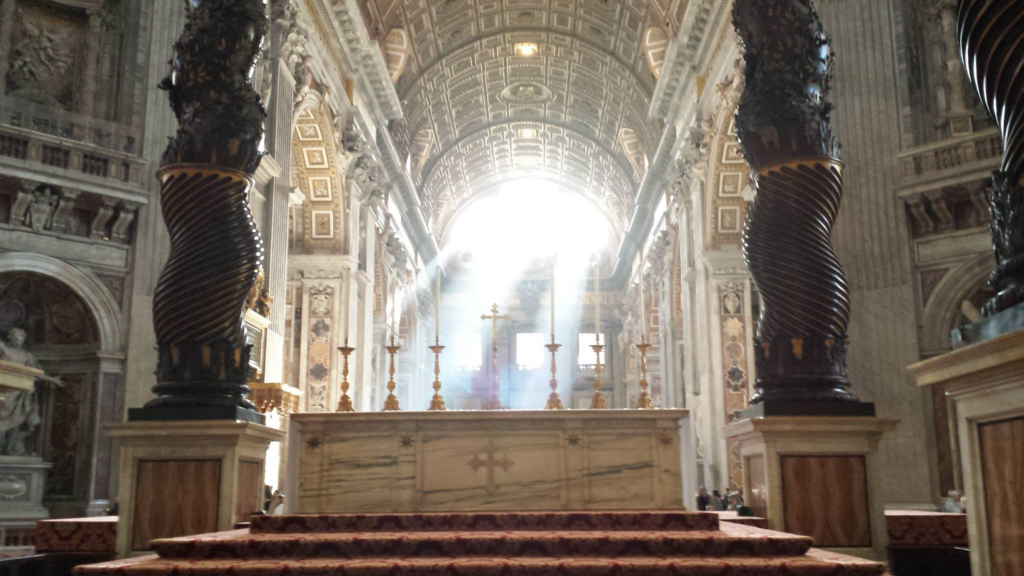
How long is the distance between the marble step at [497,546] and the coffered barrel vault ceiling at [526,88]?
1615 cm

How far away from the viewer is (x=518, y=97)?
1208 inches

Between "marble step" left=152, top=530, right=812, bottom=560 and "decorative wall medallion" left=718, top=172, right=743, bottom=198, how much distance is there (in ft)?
45.7

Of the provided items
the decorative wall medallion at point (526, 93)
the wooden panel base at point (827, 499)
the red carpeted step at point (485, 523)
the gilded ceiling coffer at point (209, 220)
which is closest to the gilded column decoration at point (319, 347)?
the gilded ceiling coffer at point (209, 220)

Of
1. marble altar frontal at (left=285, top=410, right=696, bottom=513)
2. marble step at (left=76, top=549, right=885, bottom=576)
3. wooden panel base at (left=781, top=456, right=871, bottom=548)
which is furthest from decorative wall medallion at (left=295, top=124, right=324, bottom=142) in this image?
marble step at (left=76, top=549, right=885, bottom=576)

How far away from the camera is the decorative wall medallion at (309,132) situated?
57.8 ft

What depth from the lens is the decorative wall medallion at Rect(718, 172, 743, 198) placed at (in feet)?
60.4

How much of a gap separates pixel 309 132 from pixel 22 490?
28.1ft

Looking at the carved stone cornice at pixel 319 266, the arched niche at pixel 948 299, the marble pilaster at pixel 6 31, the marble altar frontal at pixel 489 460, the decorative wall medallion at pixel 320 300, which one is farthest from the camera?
the carved stone cornice at pixel 319 266

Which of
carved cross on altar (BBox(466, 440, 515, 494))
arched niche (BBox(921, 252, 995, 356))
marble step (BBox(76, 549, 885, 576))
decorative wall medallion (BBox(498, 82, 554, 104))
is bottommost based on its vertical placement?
marble step (BBox(76, 549, 885, 576))

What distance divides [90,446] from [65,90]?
4955 millimetres

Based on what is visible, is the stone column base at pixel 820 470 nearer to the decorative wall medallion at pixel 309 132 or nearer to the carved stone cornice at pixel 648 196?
the decorative wall medallion at pixel 309 132

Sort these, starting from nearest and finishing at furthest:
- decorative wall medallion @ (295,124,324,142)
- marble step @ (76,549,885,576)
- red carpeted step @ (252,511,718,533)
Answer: marble step @ (76,549,885,576), red carpeted step @ (252,511,718,533), decorative wall medallion @ (295,124,324,142)

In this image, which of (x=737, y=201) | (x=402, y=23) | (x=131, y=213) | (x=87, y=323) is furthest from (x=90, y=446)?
(x=402, y=23)

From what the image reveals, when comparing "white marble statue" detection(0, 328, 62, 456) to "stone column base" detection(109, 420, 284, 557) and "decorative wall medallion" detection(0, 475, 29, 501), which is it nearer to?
"decorative wall medallion" detection(0, 475, 29, 501)
